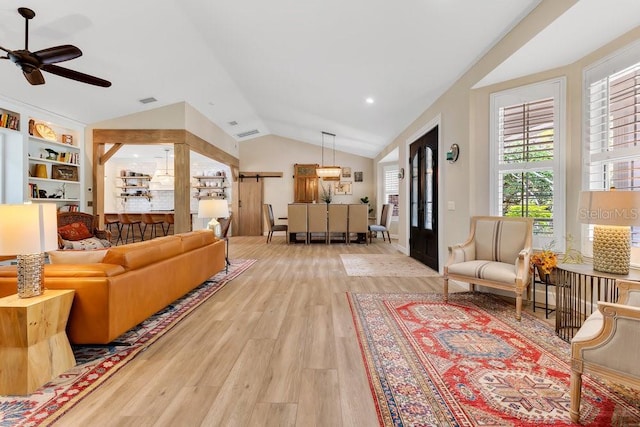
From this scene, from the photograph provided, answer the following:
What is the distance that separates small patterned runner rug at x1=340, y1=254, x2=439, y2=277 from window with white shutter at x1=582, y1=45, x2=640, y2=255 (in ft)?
7.35

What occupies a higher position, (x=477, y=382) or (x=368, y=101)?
(x=368, y=101)

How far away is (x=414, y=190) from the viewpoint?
5.93m

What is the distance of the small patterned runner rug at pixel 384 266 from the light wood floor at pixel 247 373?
145cm

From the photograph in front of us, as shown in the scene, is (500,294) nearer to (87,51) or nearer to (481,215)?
(481,215)

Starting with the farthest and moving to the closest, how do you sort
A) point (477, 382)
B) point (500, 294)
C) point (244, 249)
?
point (244, 249) → point (500, 294) → point (477, 382)

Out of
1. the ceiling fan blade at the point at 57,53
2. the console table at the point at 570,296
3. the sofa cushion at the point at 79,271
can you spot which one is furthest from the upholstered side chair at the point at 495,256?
the ceiling fan blade at the point at 57,53

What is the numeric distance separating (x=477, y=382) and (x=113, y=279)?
2423 millimetres

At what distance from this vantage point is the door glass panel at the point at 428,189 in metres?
5.02

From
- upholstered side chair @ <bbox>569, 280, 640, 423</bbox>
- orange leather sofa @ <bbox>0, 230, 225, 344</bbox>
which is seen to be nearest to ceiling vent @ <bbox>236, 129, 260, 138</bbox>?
orange leather sofa @ <bbox>0, 230, 225, 344</bbox>

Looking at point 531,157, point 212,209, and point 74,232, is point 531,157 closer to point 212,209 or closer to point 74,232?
point 212,209

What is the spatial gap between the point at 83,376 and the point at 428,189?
16.0 feet

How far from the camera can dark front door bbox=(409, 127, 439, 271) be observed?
4859 mm

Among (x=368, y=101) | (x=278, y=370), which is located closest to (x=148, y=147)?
(x=368, y=101)

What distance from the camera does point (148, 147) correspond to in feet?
28.7
